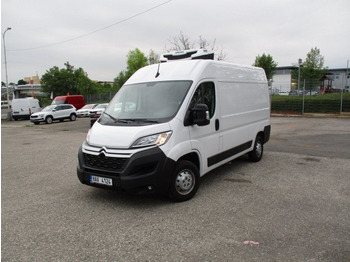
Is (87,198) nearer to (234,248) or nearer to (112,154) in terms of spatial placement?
(112,154)

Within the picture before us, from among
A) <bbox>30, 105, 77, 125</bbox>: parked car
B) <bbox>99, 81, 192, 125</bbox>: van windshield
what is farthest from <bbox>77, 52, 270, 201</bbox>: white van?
<bbox>30, 105, 77, 125</bbox>: parked car

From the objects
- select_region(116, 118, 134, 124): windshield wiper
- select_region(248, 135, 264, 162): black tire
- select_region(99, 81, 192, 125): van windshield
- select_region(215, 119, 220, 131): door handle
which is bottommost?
select_region(248, 135, 264, 162): black tire

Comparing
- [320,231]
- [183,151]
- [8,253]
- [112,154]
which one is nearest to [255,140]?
[183,151]

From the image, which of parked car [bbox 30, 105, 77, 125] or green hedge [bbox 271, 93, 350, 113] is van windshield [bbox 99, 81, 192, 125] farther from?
parked car [bbox 30, 105, 77, 125]

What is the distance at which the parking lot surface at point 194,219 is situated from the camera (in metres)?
3.16

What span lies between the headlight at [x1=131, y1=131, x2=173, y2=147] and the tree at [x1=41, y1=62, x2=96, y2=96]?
50.2 m

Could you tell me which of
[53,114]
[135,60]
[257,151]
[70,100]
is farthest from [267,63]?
[257,151]

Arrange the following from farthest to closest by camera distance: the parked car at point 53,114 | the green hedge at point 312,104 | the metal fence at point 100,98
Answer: the metal fence at point 100,98 → the parked car at point 53,114 → the green hedge at point 312,104

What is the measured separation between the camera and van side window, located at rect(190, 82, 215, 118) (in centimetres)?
483

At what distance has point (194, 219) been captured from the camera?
3953mm

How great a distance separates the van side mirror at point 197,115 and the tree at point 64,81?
164 ft

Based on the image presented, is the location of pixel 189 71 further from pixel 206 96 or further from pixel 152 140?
pixel 152 140

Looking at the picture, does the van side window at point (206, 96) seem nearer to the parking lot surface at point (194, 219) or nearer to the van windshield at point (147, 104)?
the van windshield at point (147, 104)

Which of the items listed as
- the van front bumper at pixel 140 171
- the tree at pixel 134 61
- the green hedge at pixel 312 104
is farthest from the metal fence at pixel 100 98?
the van front bumper at pixel 140 171
